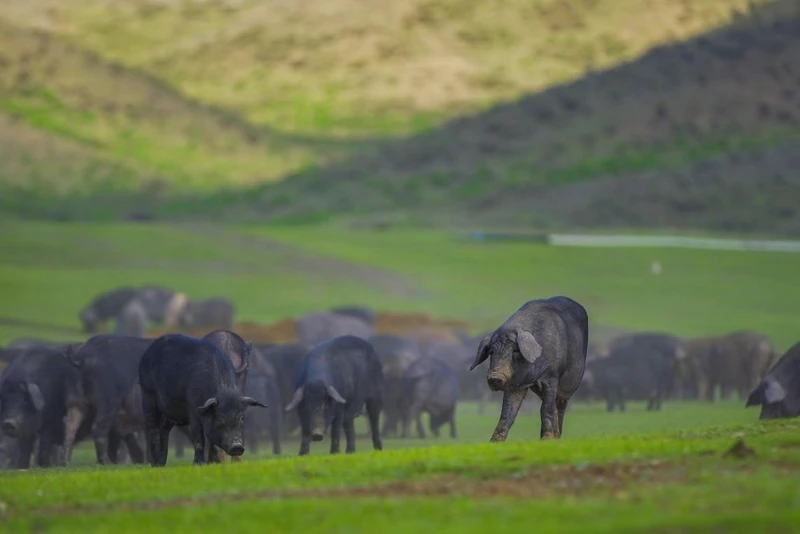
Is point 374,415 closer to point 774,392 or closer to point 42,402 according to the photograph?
point 42,402

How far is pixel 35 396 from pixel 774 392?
1119cm

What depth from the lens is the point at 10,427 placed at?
82.8 ft

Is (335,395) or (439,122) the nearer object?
(335,395)

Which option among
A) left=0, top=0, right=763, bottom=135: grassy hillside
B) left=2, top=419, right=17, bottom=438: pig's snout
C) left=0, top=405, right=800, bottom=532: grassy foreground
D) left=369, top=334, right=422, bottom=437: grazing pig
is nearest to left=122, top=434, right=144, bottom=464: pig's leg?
left=2, top=419, right=17, bottom=438: pig's snout

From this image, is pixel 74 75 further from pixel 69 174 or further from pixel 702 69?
pixel 702 69

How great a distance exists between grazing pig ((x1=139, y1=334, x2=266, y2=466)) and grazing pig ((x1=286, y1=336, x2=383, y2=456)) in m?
3.38

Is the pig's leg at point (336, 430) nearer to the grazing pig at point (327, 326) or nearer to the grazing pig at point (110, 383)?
the grazing pig at point (110, 383)

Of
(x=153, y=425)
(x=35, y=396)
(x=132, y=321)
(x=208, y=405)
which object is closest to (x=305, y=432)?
(x=153, y=425)

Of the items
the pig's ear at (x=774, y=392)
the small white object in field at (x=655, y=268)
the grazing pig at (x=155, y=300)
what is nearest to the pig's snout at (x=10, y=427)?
the pig's ear at (x=774, y=392)

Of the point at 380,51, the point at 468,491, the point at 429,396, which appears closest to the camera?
the point at 468,491

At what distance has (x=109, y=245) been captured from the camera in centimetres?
6688

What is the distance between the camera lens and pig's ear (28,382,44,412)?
2502 cm

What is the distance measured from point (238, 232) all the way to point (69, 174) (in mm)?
47135

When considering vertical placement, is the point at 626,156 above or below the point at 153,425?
above
